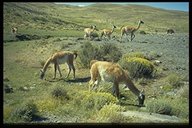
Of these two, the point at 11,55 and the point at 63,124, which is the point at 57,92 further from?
the point at 11,55

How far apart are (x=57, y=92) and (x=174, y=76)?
5.39 metres

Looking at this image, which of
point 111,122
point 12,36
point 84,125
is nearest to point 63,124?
point 84,125

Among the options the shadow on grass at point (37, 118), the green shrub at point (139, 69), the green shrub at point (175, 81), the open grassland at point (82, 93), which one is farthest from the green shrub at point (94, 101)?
the green shrub at point (139, 69)

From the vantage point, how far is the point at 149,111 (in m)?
12.0

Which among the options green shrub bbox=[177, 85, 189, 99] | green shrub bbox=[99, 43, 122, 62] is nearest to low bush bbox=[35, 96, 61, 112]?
green shrub bbox=[177, 85, 189, 99]

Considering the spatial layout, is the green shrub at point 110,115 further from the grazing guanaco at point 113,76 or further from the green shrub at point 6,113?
the green shrub at point 6,113

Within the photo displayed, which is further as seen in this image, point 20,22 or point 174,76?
point 20,22

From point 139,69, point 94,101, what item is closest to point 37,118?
point 94,101

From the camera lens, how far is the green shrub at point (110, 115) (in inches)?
423

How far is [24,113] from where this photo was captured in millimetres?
11352

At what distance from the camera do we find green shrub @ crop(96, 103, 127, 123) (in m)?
10.7

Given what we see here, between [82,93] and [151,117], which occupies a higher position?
[82,93]

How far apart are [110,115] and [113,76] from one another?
264cm

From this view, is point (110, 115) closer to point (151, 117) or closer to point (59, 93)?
point (151, 117)
